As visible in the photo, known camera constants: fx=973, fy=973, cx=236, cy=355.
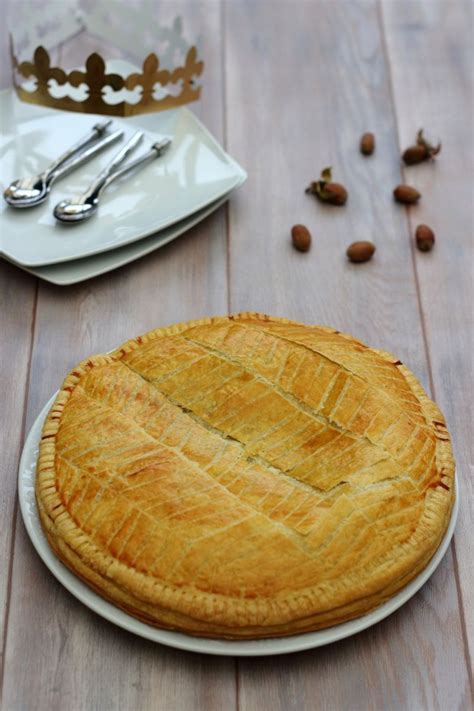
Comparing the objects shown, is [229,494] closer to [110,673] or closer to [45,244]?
[110,673]

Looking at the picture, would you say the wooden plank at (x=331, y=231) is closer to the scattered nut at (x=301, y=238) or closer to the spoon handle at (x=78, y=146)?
the scattered nut at (x=301, y=238)

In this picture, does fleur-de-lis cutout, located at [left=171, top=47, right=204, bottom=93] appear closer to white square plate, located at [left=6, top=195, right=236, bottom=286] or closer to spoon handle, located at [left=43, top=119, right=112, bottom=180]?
spoon handle, located at [left=43, top=119, right=112, bottom=180]

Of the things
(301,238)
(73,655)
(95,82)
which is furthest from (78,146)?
(73,655)

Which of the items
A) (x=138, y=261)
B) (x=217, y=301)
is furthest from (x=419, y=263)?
(x=138, y=261)

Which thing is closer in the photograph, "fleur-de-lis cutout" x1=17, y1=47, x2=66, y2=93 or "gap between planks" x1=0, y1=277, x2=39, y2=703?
"gap between planks" x1=0, y1=277, x2=39, y2=703

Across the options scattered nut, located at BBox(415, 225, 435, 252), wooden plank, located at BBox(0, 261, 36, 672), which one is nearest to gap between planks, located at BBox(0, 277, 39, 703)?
wooden plank, located at BBox(0, 261, 36, 672)

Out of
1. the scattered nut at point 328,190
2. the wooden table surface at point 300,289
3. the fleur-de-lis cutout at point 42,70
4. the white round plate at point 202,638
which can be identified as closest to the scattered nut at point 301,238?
the wooden table surface at point 300,289

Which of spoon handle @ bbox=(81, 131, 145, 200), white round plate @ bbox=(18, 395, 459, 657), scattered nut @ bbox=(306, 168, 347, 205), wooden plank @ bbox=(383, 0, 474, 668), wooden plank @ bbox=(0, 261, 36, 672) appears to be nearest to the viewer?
white round plate @ bbox=(18, 395, 459, 657)
